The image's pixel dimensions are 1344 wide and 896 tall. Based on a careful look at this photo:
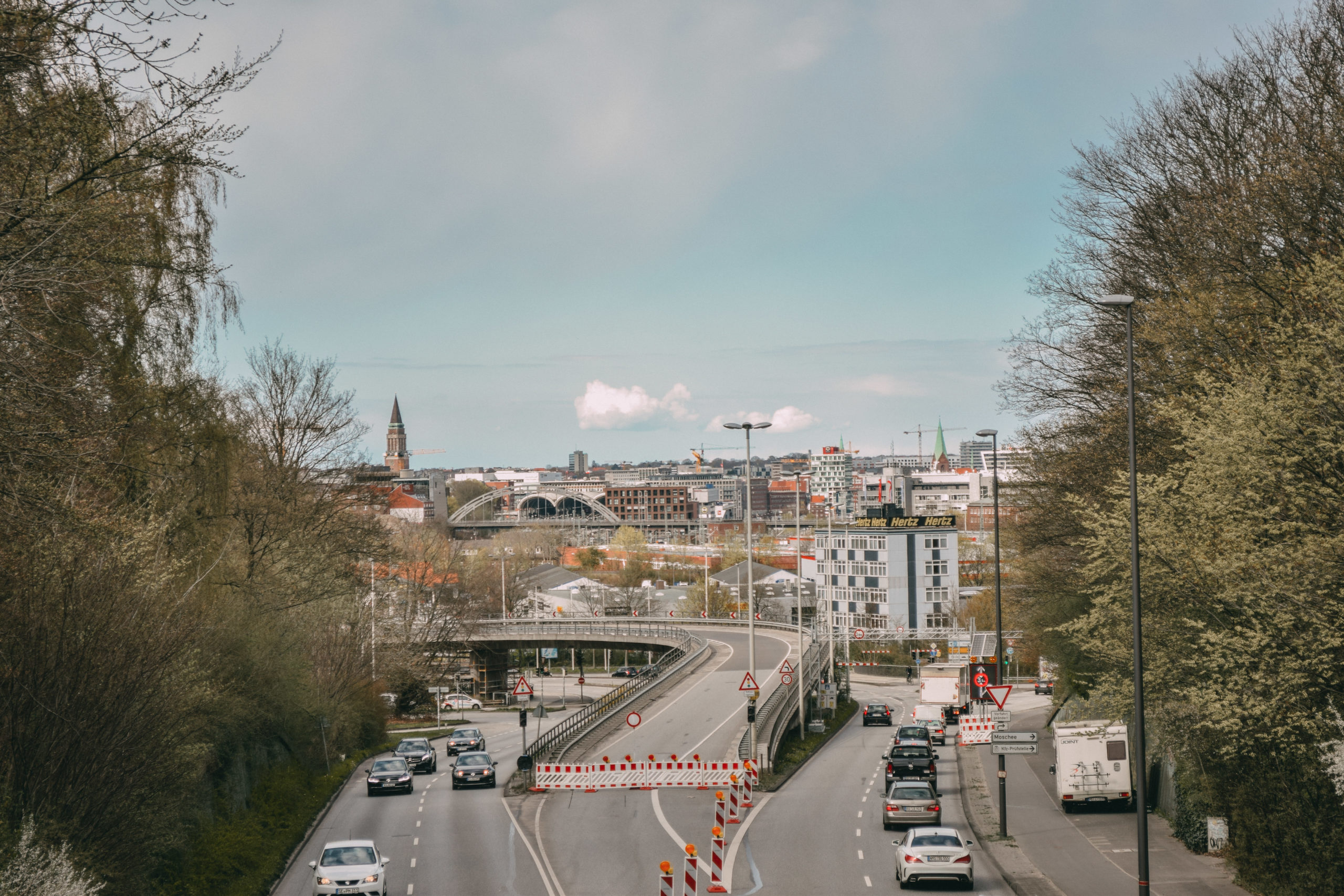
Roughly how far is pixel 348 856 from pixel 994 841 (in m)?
14.8

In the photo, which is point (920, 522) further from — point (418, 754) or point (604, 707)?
point (418, 754)

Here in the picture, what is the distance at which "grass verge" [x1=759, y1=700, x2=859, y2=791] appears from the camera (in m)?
38.1

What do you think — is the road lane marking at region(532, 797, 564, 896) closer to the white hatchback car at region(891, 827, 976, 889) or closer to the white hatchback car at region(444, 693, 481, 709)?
the white hatchback car at region(891, 827, 976, 889)

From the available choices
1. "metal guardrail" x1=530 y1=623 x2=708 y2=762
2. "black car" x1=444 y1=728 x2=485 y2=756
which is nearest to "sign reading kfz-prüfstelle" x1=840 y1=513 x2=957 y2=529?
"metal guardrail" x1=530 y1=623 x2=708 y2=762

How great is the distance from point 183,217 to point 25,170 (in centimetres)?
1232

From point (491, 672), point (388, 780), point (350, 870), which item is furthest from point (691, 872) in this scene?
point (491, 672)

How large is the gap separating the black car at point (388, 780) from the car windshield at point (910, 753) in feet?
49.1

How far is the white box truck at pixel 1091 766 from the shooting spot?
31.6 meters

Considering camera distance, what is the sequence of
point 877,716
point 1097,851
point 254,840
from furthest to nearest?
point 877,716
point 1097,851
point 254,840

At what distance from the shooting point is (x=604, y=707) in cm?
5169

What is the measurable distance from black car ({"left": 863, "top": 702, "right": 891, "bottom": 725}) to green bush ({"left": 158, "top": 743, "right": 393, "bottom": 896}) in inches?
1248

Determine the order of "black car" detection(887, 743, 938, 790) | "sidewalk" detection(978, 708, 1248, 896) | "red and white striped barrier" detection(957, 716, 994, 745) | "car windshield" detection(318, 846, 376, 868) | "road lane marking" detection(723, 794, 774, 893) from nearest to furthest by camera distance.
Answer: "car windshield" detection(318, 846, 376, 868) < "sidewalk" detection(978, 708, 1248, 896) < "road lane marking" detection(723, 794, 774, 893) < "black car" detection(887, 743, 938, 790) < "red and white striped barrier" detection(957, 716, 994, 745)

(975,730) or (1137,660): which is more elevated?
(1137,660)

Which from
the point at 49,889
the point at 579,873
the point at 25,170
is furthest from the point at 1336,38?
the point at 49,889
